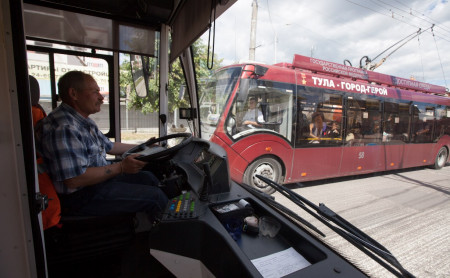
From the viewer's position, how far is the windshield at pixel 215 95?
186 inches

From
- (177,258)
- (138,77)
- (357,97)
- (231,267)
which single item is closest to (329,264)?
(231,267)

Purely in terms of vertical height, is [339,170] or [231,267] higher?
[231,267]

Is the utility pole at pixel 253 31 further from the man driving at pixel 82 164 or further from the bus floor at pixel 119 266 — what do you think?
the bus floor at pixel 119 266

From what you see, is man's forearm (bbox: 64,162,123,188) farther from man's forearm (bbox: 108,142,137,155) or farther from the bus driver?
the bus driver

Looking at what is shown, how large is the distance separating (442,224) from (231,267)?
4.08 m

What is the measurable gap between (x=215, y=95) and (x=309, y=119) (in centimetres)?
224

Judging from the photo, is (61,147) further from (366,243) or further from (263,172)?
(263,172)

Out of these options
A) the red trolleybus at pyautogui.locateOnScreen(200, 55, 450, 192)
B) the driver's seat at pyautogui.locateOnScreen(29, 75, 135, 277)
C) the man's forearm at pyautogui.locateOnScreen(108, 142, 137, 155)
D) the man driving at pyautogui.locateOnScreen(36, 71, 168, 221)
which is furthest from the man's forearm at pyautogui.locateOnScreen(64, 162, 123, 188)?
the red trolleybus at pyautogui.locateOnScreen(200, 55, 450, 192)

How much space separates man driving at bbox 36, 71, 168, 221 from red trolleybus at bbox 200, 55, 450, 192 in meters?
2.73

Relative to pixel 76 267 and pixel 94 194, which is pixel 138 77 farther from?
pixel 76 267

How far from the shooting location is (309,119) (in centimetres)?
542

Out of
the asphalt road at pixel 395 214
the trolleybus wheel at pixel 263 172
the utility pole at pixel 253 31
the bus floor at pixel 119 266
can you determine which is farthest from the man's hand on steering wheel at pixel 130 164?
the utility pole at pixel 253 31

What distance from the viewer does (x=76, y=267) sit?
1564 millimetres

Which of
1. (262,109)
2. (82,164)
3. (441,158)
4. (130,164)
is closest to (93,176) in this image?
(82,164)
